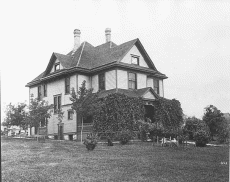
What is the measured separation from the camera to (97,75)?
2953 cm

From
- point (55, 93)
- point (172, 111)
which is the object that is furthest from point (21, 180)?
point (55, 93)

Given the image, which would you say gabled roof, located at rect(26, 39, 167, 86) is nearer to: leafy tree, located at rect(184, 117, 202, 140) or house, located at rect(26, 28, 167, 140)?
house, located at rect(26, 28, 167, 140)

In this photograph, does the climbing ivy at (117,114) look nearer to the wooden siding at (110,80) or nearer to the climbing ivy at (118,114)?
the climbing ivy at (118,114)

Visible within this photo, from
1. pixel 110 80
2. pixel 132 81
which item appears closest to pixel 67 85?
pixel 110 80

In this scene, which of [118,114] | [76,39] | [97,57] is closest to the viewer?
[118,114]

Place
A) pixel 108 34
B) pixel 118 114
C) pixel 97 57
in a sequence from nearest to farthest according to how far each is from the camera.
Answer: pixel 118 114 → pixel 97 57 → pixel 108 34

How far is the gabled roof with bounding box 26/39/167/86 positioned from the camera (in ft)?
94.2

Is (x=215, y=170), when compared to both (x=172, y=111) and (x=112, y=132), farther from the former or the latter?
(x=172, y=111)

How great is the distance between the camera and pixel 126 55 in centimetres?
2847

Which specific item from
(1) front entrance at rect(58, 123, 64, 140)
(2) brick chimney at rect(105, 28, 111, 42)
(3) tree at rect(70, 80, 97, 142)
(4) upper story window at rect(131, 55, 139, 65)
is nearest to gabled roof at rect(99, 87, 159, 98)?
(4) upper story window at rect(131, 55, 139, 65)

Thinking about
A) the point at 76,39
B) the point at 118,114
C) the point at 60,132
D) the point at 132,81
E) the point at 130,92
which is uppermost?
the point at 76,39

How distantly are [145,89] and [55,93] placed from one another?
10103 millimetres

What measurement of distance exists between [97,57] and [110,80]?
4.64 m

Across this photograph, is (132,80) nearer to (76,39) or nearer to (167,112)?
(167,112)
